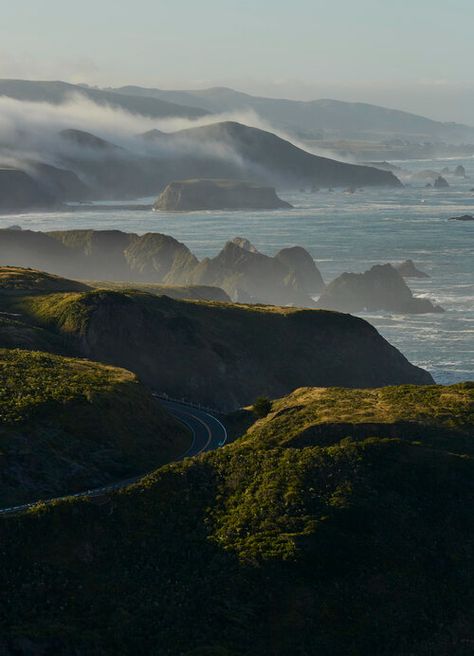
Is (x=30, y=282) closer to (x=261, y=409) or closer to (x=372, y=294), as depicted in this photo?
(x=261, y=409)

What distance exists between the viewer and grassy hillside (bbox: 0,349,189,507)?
65.3 meters

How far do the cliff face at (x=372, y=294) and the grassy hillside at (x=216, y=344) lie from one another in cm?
6546

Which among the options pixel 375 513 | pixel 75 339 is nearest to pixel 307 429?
pixel 375 513

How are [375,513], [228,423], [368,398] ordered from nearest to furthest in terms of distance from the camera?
[375,513] < [368,398] < [228,423]

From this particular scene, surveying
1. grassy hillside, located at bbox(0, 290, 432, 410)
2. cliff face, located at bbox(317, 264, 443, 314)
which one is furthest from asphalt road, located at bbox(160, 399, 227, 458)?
cliff face, located at bbox(317, 264, 443, 314)

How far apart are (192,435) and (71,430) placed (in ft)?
41.8

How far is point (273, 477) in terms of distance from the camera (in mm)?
62562

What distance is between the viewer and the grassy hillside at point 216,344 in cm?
10688

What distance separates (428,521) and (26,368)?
3576cm

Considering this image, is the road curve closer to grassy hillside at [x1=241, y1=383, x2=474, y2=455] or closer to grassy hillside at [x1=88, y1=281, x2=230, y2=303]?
grassy hillside at [x1=241, y1=383, x2=474, y2=455]

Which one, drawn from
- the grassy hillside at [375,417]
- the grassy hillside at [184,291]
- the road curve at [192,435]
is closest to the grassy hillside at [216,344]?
the road curve at [192,435]

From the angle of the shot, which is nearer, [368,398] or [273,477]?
[273,477]

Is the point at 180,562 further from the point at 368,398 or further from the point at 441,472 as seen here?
the point at 368,398

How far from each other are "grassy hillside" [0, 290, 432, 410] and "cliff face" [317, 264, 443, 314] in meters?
65.5
